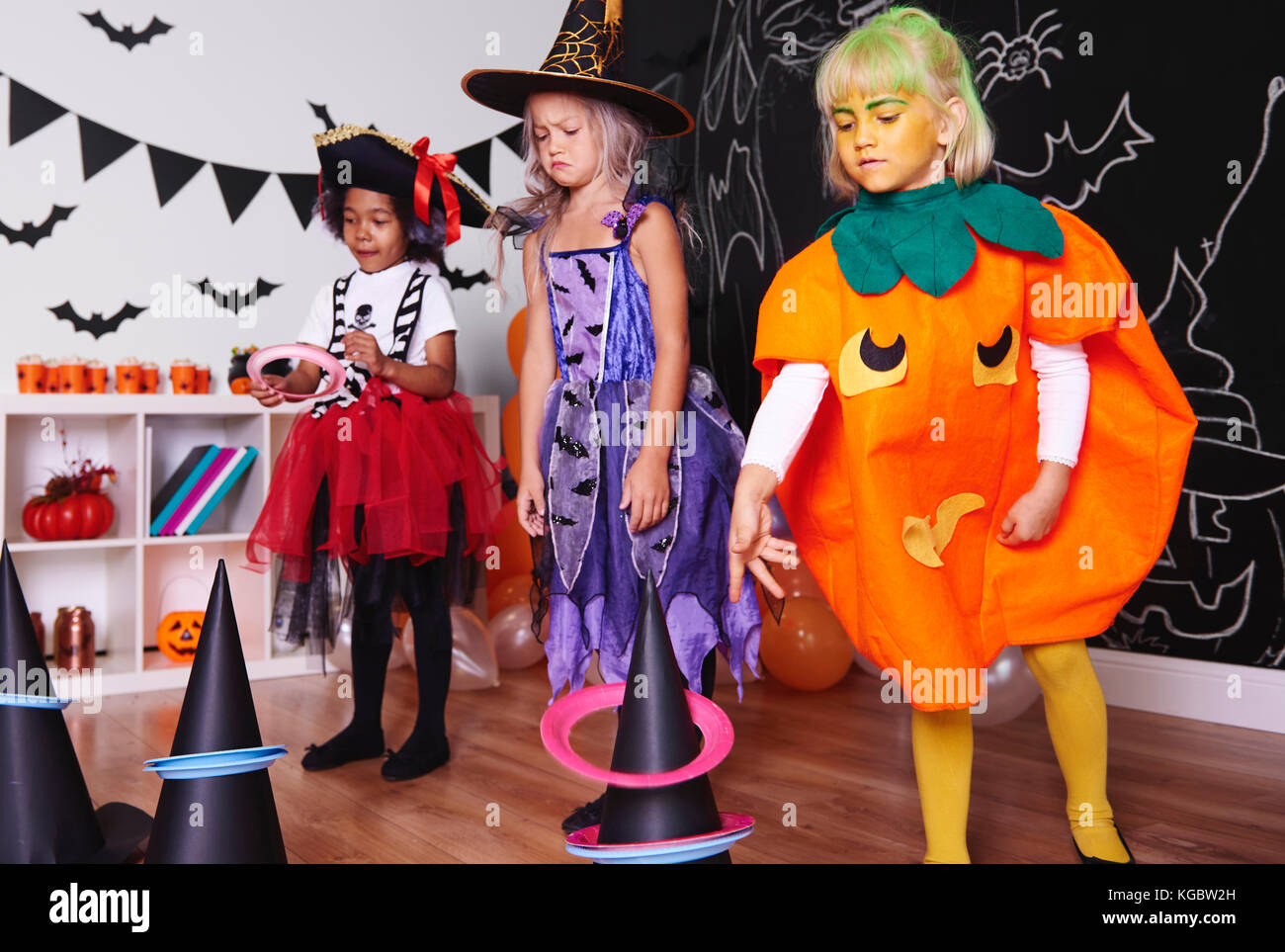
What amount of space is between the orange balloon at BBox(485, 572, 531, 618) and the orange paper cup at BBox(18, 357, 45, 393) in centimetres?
151

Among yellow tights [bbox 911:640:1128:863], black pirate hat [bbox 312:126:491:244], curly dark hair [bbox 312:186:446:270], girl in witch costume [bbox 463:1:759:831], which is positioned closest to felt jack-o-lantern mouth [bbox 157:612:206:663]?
curly dark hair [bbox 312:186:446:270]

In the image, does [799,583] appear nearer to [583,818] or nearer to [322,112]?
[583,818]

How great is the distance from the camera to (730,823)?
1231 mm

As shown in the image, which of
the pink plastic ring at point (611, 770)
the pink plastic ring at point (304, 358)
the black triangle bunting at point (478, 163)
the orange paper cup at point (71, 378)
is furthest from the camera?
the black triangle bunting at point (478, 163)

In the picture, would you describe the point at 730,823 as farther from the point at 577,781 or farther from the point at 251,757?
the point at 577,781

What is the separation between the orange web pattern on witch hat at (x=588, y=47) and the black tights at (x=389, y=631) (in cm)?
109

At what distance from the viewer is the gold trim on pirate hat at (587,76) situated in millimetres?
1828

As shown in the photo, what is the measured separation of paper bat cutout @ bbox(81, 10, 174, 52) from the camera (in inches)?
136

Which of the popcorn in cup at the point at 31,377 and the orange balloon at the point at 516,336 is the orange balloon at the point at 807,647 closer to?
the orange balloon at the point at 516,336

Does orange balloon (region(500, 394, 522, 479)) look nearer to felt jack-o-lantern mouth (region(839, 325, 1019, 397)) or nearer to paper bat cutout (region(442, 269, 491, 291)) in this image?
paper bat cutout (region(442, 269, 491, 291))

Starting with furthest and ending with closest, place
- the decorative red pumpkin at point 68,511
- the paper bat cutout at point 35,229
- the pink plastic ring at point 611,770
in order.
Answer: the paper bat cutout at point 35,229, the decorative red pumpkin at point 68,511, the pink plastic ring at point 611,770

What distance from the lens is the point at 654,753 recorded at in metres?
1.21

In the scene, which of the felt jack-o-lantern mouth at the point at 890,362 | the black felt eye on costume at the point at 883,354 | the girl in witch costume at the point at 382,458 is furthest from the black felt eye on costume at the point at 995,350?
the girl in witch costume at the point at 382,458
